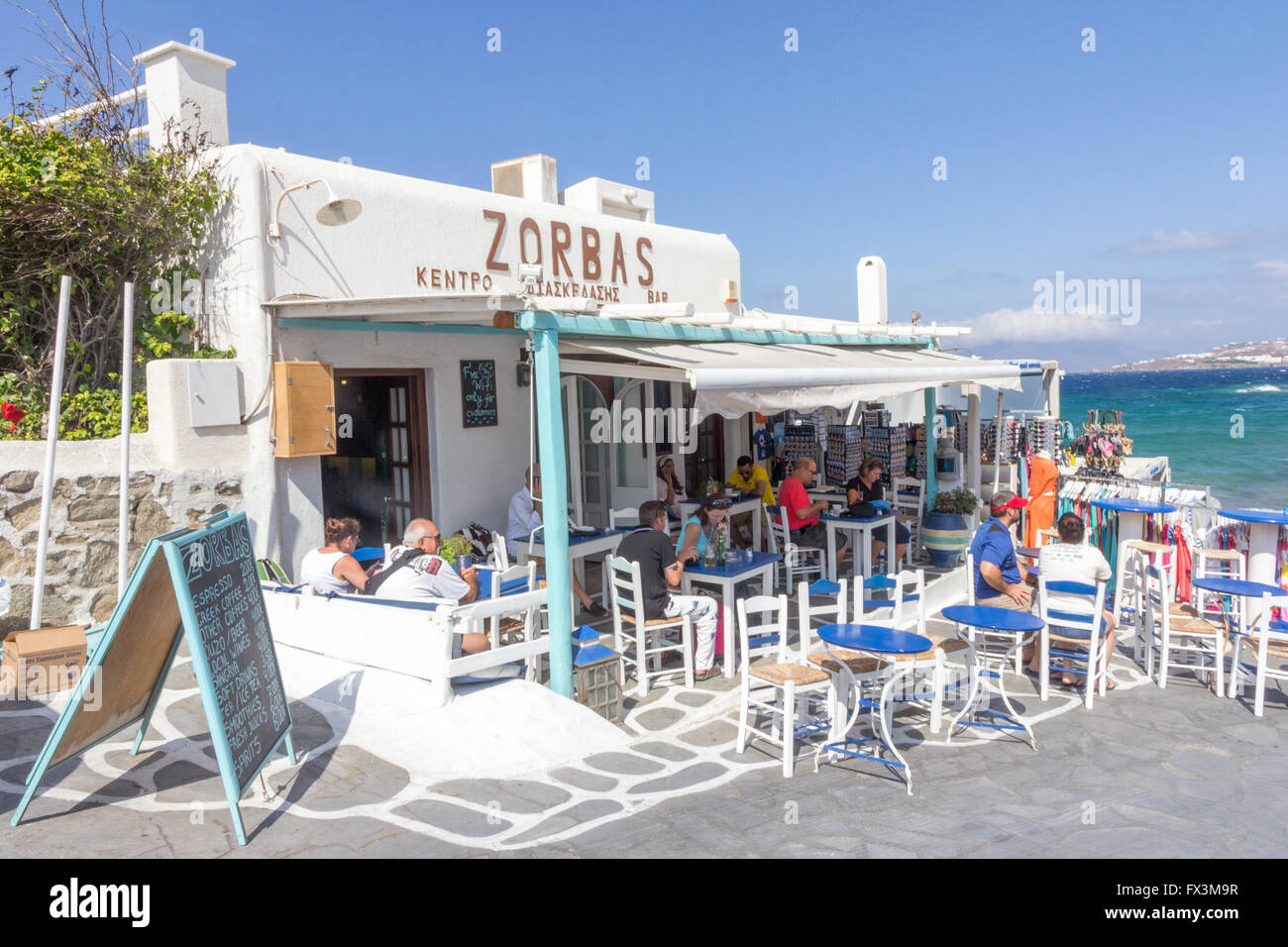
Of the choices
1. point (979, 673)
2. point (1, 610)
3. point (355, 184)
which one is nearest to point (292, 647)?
point (1, 610)

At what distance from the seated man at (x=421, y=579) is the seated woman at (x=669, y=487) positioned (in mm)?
4343

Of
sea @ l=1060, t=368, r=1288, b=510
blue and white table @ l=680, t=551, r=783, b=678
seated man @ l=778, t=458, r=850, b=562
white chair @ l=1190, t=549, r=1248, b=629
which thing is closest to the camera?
blue and white table @ l=680, t=551, r=783, b=678

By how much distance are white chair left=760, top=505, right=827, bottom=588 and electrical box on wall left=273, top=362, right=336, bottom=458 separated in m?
4.37

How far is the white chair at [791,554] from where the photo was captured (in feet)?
30.1

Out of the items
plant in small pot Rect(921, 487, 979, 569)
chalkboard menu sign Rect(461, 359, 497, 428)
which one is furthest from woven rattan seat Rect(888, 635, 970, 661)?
chalkboard menu sign Rect(461, 359, 497, 428)

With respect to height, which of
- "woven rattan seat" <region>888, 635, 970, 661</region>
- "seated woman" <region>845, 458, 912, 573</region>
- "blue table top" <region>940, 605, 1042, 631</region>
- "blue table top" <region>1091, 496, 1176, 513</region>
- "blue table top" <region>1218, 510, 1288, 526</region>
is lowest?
"woven rattan seat" <region>888, 635, 970, 661</region>

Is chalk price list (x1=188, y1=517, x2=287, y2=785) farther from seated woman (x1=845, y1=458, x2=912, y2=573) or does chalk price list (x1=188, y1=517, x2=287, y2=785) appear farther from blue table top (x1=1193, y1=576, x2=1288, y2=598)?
seated woman (x1=845, y1=458, x2=912, y2=573)

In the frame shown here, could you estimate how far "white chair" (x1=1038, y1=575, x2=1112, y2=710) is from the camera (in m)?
5.99

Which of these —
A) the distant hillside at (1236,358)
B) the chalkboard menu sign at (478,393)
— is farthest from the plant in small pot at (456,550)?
the distant hillside at (1236,358)

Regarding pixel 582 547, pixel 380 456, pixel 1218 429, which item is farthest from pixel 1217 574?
pixel 1218 429
